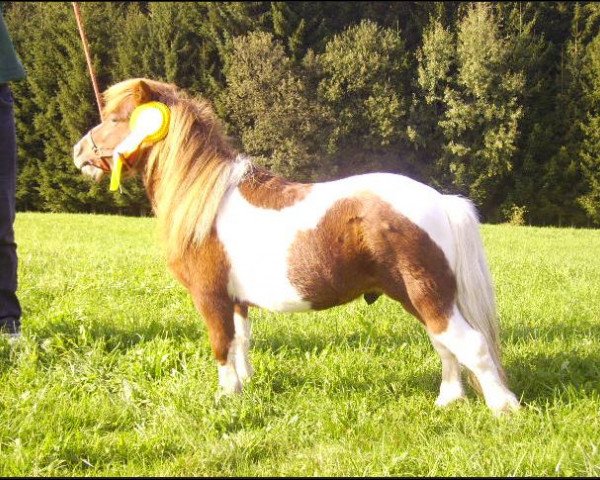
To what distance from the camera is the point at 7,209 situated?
12.3 ft

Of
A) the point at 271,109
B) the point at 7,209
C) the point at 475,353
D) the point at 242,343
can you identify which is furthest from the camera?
the point at 271,109

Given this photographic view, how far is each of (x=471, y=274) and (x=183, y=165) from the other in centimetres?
161

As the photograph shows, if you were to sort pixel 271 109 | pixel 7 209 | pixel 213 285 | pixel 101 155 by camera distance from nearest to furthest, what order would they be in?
pixel 213 285
pixel 101 155
pixel 7 209
pixel 271 109

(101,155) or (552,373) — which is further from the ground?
(101,155)

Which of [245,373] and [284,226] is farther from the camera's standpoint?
[245,373]

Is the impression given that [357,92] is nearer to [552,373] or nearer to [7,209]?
[7,209]

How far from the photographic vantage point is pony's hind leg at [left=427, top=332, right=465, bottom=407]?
3002 millimetres

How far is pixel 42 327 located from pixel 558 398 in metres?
3.45

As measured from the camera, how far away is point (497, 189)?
21.9 meters

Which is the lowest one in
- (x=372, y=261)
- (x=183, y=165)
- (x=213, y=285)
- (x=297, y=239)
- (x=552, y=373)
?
(x=552, y=373)

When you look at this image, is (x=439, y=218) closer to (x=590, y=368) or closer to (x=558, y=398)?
(x=558, y=398)

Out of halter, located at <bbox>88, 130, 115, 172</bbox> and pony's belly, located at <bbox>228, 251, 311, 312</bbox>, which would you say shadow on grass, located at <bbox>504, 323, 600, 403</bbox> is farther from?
halter, located at <bbox>88, 130, 115, 172</bbox>

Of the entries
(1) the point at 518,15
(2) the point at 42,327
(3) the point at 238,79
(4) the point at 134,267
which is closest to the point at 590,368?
(2) the point at 42,327

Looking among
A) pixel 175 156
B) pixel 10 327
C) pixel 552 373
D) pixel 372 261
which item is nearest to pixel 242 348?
pixel 372 261
